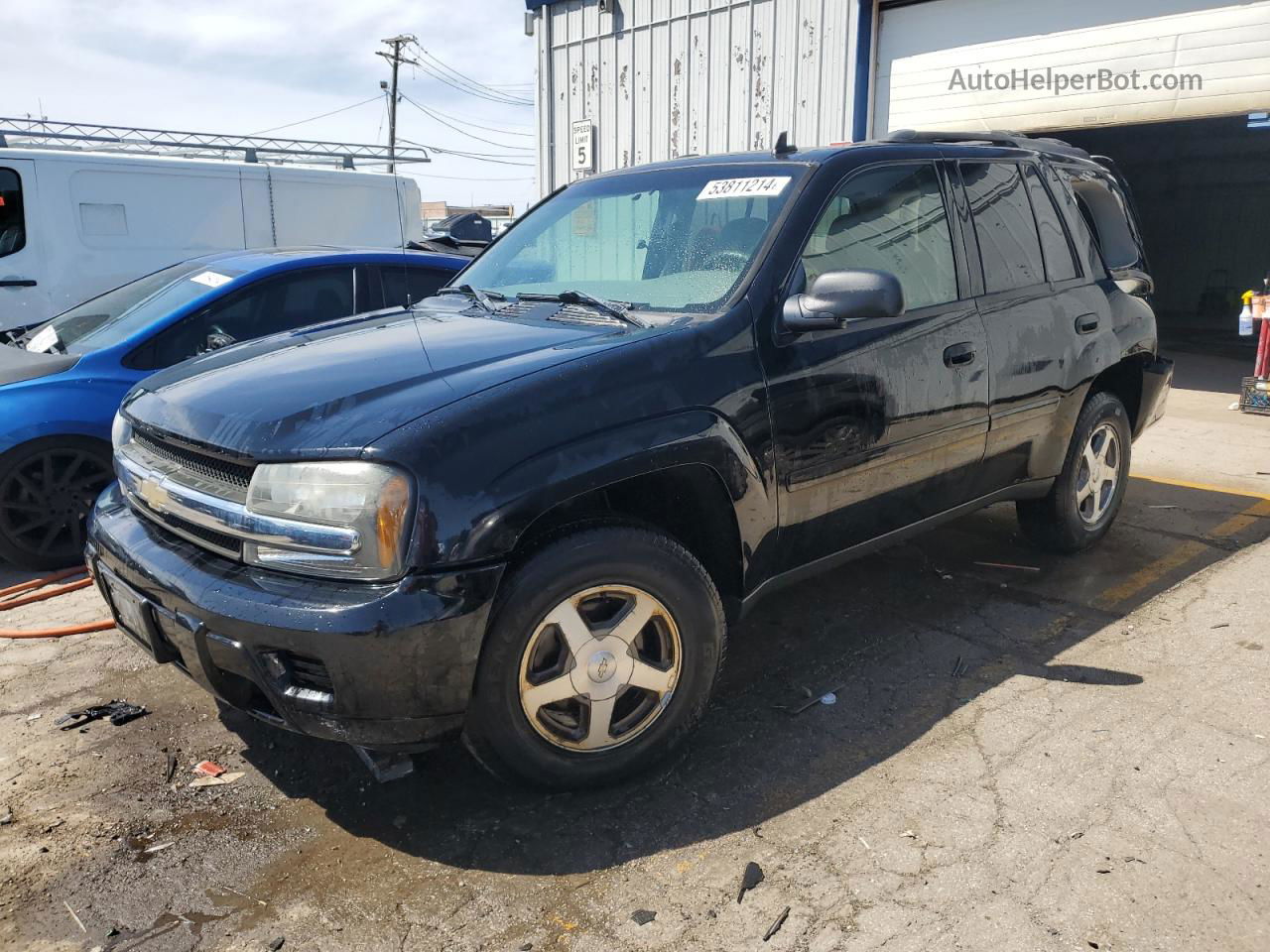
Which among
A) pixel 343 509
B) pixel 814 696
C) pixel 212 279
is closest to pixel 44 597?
pixel 212 279

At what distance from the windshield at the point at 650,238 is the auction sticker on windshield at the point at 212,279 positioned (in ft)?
6.29

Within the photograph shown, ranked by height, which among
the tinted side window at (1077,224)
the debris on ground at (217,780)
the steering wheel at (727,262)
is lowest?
the debris on ground at (217,780)

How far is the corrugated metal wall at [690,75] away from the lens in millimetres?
11477

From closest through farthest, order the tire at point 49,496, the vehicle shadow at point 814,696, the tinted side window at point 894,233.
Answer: the vehicle shadow at point 814,696 < the tinted side window at point 894,233 < the tire at point 49,496

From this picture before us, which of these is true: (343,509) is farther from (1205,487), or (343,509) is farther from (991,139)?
(1205,487)

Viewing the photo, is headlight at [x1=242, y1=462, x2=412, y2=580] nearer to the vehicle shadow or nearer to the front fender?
the front fender

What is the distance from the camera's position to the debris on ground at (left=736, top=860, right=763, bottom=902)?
248cm

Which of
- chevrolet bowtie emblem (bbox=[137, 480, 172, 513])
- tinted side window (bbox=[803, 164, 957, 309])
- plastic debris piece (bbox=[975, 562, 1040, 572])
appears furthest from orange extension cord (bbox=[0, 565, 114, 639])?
plastic debris piece (bbox=[975, 562, 1040, 572])

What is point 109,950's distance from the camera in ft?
7.64

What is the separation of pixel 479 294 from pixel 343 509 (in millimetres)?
1616

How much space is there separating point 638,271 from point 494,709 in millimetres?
1619

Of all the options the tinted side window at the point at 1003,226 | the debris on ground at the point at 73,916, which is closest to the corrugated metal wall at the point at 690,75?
the tinted side window at the point at 1003,226

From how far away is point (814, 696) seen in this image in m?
3.52

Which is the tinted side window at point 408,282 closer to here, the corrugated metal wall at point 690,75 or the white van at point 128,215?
the white van at point 128,215
